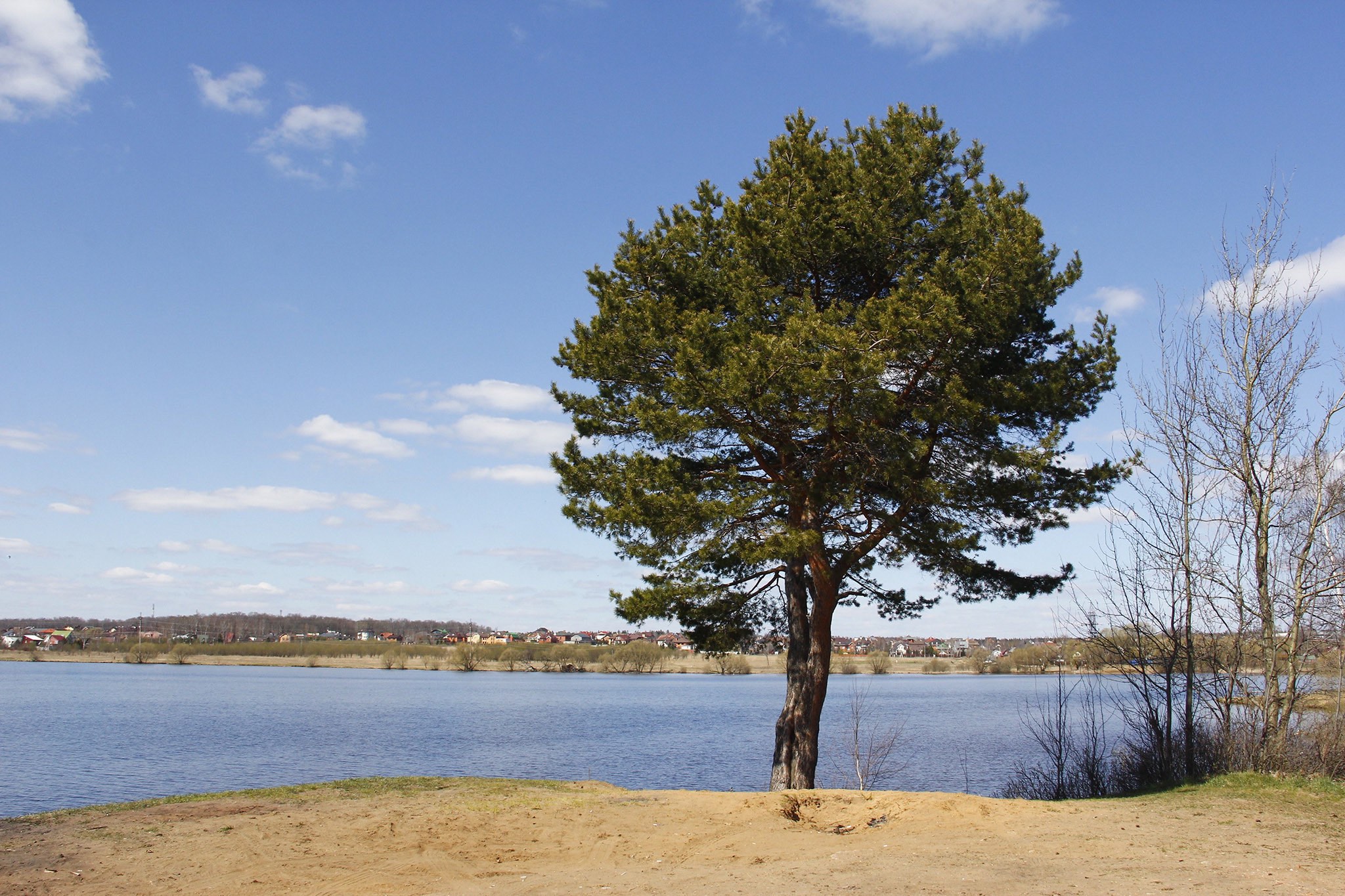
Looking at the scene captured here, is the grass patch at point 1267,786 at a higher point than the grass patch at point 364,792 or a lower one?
higher

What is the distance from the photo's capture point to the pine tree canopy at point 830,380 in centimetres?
1311

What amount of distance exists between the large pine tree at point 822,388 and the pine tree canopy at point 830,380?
38 mm

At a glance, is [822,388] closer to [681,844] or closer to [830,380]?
[830,380]

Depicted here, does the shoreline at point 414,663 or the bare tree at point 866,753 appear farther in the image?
the shoreline at point 414,663

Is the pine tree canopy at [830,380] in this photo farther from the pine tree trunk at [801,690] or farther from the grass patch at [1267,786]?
the grass patch at [1267,786]

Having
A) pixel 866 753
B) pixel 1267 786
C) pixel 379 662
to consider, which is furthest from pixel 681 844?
pixel 379 662

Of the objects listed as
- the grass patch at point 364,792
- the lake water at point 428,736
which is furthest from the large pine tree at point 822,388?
the lake water at point 428,736

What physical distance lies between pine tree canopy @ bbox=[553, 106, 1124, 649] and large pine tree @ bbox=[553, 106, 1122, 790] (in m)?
0.04

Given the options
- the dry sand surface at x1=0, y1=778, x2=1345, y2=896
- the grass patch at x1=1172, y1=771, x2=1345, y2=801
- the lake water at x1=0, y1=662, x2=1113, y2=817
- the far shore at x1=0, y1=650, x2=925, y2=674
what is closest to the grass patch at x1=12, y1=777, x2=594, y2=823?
the dry sand surface at x1=0, y1=778, x2=1345, y2=896

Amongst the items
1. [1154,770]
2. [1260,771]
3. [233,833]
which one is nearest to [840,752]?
[1154,770]

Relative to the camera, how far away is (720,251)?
15.7 meters

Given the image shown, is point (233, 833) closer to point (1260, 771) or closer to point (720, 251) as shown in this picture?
point (720, 251)

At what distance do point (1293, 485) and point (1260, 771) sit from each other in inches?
184

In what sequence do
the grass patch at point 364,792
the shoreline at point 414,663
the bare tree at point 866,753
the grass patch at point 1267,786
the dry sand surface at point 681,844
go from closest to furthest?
the dry sand surface at point 681,844, the grass patch at point 364,792, the grass patch at point 1267,786, the bare tree at point 866,753, the shoreline at point 414,663
